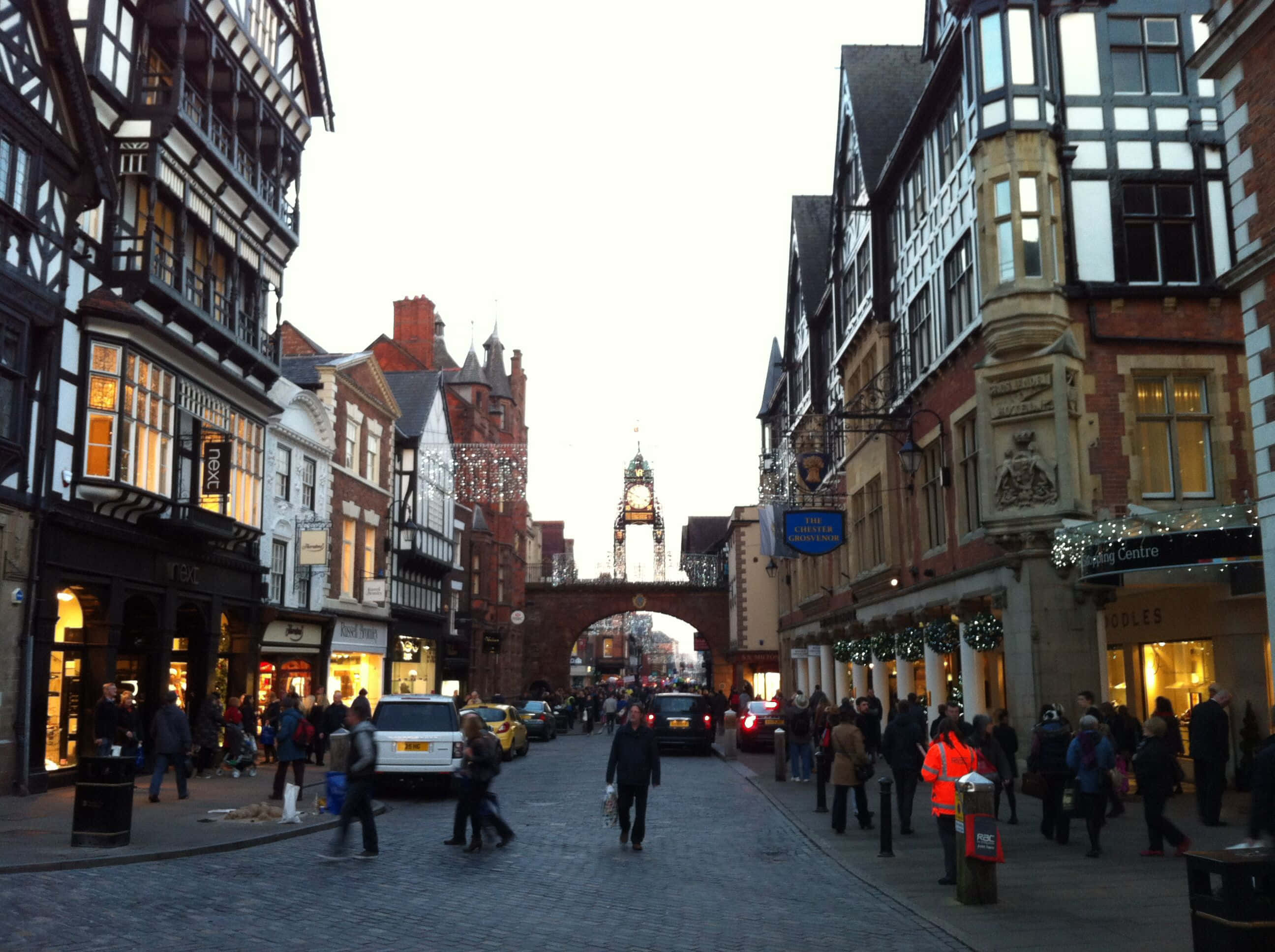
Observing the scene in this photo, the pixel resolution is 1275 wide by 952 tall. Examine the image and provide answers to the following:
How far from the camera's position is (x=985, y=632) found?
21.8 m

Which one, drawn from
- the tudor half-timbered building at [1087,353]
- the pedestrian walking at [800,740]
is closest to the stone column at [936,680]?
the tudor half-timbered building at [1087,353]

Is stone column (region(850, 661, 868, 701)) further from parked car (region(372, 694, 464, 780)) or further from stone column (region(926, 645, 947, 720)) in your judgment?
parked car (region(372, 694, 464, 780))

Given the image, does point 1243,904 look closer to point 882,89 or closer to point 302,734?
point 302,734

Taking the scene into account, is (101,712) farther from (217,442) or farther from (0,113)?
(0,113)

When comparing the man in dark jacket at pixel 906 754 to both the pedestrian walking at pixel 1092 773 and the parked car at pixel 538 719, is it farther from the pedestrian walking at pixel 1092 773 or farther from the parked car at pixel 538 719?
the parked car at pixel 538 719

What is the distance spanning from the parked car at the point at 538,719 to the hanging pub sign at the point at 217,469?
18.2m

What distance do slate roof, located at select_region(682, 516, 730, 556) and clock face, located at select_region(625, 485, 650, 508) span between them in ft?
81.1

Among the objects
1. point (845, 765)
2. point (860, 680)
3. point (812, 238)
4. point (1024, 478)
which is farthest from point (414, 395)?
point (845, 765)

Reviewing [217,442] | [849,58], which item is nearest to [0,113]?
[217,442]

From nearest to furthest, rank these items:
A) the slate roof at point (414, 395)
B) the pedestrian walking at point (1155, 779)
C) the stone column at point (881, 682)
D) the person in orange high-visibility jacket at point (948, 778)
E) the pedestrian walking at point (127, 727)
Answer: the person in orange high-visibility jacket at point (948, 778)
the pedestrian walking at point (1155, 779)
the pedestrian walking at point (127, 727)
the stone column at point (881, 682)
the slate roof at point (414, 395)

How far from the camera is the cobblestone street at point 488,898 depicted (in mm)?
9227

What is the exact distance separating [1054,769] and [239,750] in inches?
638

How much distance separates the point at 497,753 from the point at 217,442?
13.7m

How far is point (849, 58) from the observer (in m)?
34.2
